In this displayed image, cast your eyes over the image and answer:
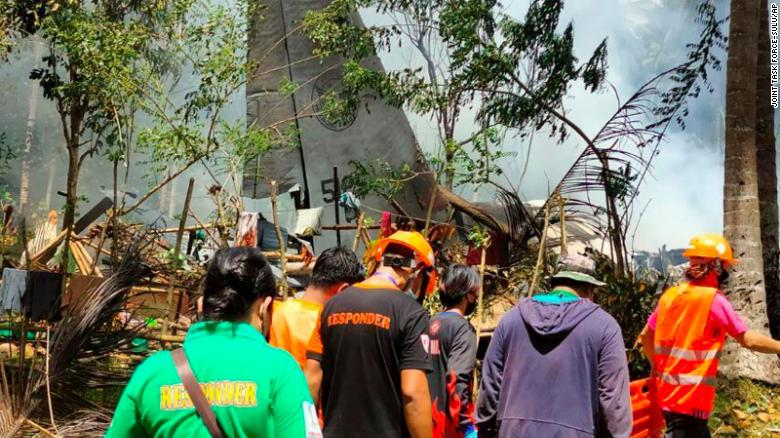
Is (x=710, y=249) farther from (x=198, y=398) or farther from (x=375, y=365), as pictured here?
(x=198, y=398)

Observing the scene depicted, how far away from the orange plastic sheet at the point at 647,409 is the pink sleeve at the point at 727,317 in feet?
1.90

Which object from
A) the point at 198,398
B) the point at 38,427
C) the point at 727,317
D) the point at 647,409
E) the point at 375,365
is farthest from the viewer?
the point at 647,409

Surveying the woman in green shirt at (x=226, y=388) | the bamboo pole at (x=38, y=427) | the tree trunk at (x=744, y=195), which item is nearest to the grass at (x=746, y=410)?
the tree trunk at (x=744, y=195)

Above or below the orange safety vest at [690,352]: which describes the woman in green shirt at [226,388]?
above

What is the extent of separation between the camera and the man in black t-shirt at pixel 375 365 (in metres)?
3.72

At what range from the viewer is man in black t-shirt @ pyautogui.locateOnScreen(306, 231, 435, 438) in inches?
146

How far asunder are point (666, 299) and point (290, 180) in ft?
53.7

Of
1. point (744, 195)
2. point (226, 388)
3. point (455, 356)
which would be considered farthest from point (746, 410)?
point (226, 388)

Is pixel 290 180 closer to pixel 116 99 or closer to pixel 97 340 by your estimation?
pixel 116 99

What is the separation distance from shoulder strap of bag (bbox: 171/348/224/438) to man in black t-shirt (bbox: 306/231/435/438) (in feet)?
4.73

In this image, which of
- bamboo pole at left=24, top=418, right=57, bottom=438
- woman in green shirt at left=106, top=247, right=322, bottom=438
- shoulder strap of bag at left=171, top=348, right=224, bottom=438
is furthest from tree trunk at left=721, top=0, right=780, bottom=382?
shoulder strap of bag at left=171, top=348, right=224, bottom=438

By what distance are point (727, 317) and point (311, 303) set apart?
245 centimetres

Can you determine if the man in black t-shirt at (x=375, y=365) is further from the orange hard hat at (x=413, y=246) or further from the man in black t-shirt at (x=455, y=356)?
the man in black t-shirt at (x=455, y=356)

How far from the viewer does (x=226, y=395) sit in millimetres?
2359
